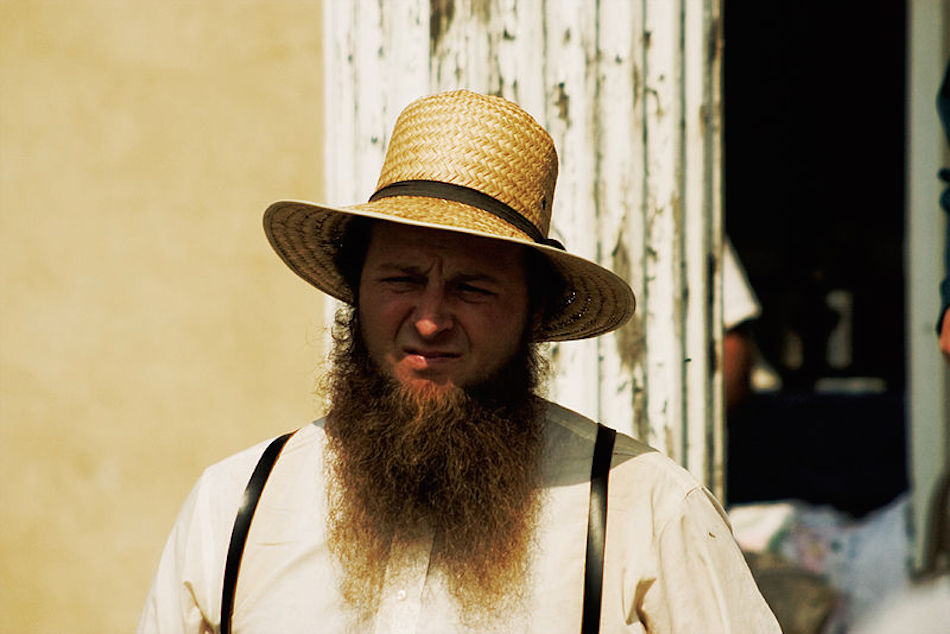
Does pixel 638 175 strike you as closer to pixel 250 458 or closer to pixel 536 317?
pixel 536 317

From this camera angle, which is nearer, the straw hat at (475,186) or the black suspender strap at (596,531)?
the black suspender strap at (596,531)

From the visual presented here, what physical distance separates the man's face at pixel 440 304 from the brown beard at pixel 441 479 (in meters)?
0.04

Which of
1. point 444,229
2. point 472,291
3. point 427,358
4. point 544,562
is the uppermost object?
point 444,229

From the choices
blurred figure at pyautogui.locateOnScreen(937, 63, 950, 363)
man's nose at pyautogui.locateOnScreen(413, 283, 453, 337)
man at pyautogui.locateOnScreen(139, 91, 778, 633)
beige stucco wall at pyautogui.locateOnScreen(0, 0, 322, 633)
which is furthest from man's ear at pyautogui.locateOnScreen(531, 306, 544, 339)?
beige stucco wall at pyautogui.locateOnScreen(0, 0, 322, 633)

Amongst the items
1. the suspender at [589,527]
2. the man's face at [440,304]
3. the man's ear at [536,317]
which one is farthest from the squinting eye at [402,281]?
the suspender at [589,527]

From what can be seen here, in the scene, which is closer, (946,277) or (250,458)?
(250,458)

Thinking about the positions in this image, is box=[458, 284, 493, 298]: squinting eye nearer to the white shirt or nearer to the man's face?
the man's face

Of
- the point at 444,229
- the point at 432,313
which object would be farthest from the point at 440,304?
the point at 444,229

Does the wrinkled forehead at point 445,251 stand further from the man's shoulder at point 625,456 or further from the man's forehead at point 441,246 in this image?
the man's shoulder at point 625,456

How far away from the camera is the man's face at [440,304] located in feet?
6.32

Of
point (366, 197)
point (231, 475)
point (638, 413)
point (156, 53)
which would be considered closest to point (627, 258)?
point (638, 413)

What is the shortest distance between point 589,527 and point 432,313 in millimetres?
464

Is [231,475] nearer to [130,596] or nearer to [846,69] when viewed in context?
[130,596]

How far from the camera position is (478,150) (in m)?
1.96
